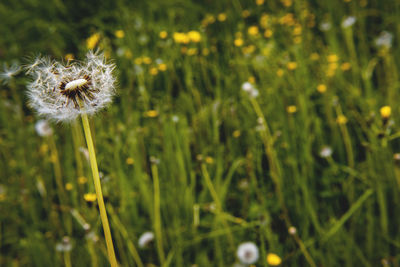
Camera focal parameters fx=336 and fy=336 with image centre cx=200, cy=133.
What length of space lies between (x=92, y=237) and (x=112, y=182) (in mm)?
299

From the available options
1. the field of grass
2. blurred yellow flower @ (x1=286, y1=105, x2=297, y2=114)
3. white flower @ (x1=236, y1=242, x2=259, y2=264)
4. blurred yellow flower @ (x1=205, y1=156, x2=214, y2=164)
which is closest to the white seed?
the field of grass

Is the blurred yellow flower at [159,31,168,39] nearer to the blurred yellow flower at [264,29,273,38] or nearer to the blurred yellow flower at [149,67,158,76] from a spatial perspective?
the blurred yellow flower at [149,67,158,76]

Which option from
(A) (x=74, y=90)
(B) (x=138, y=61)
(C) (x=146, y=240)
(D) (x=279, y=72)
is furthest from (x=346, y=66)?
(A) (x=74, y=90)

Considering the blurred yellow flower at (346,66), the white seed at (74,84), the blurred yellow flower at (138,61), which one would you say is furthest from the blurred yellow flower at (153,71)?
the white seed at (74,84)

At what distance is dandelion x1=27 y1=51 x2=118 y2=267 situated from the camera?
56 cm

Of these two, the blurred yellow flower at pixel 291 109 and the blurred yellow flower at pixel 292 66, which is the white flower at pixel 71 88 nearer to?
the blurred yellow flower at pixel 291 109

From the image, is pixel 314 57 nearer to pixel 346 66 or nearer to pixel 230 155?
pixel 346 66

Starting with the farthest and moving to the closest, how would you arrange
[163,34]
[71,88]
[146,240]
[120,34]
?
1. [120,34]
2. [163,34]
3. [146,240]
4. [71,88]

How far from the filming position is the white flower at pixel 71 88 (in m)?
0.57

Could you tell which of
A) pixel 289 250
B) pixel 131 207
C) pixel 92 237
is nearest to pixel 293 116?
pixel 289 250

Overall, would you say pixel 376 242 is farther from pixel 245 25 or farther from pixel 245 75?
pixel 245 25

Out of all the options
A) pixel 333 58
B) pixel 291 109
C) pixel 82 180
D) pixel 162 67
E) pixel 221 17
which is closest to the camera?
pixel 82 180

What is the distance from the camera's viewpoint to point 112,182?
4.33ft

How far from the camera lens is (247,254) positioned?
1.02 metres
